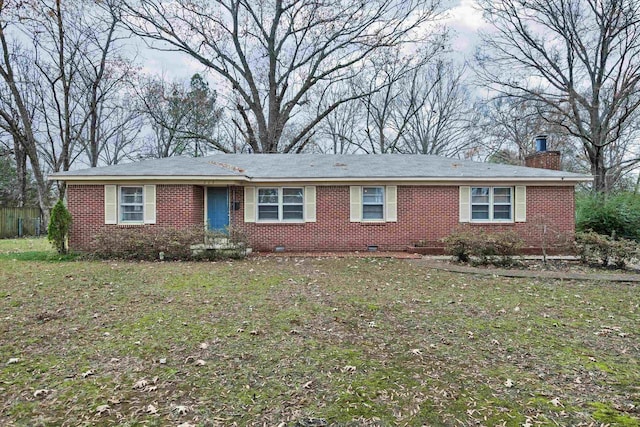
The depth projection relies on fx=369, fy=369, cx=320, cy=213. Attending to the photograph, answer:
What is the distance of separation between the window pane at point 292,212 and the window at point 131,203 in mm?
4573

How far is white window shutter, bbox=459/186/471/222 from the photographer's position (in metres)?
12.5

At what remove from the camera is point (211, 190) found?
1249 cm

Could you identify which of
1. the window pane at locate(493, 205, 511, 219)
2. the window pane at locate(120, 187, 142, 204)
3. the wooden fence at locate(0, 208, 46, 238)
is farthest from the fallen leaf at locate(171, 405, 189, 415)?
the wooden fence at locate(0, 208, 46, 238)

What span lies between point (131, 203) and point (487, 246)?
35.7 ft

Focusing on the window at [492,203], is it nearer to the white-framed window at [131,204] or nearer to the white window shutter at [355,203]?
the white window shutter at [355,203]

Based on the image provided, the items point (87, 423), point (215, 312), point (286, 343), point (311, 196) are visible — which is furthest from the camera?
point (311, 196)

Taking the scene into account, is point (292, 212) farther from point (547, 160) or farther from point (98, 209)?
point (547, 160)

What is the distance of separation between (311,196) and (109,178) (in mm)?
6356

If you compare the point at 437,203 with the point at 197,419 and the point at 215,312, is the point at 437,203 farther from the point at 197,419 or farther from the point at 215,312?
A: the point at 197,419

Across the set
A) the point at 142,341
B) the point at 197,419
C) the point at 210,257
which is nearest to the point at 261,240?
the point at 210,257

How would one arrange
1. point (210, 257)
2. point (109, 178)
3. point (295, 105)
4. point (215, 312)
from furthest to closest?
point (295, 105) → point (109, 178) → point (210, 257) → point (215, 312)

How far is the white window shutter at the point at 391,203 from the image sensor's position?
1238 cm

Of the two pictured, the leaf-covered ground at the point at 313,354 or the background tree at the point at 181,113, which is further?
the background tree at the point at 181,113

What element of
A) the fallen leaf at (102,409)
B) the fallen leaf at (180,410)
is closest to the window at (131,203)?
the fallen leaf at (102,409)
